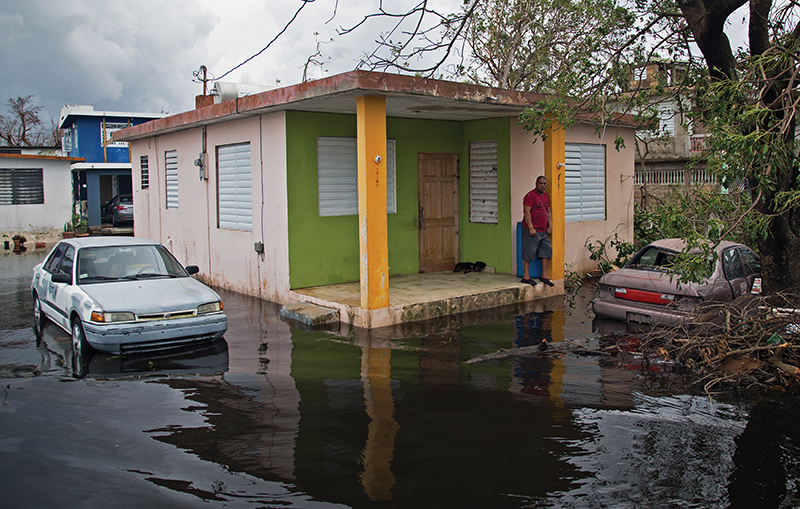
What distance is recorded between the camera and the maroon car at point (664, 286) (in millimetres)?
7973

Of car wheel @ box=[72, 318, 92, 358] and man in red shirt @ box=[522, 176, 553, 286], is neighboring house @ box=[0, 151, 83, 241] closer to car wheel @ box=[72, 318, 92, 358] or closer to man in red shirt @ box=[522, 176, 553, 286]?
car wheel @ box=[72, 318, 92, 358]

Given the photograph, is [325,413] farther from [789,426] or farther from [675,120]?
[675,120]

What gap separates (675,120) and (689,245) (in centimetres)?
2385

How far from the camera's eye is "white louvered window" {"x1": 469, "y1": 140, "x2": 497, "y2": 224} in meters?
12.6

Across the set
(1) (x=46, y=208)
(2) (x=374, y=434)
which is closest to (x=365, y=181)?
(2) (x=374, y=434)

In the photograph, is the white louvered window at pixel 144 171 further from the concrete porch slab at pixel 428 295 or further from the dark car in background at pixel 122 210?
the dark car in background at pixel 122 210

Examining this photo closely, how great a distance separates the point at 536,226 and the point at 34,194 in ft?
65.1

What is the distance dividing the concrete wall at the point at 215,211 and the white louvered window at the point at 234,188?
0.45 feet

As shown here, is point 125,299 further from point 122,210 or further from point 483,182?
point 122,210

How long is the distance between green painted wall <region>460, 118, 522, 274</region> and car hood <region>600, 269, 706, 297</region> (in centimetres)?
362

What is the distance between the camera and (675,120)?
26.9 metres

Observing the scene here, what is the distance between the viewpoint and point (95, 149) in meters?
29.1

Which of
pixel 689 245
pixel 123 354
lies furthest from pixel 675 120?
pixel 123 354

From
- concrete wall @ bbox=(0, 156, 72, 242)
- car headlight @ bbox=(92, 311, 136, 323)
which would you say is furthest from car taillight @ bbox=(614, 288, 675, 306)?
concrete wall @ bbox=(0, 156, 72, 242)
